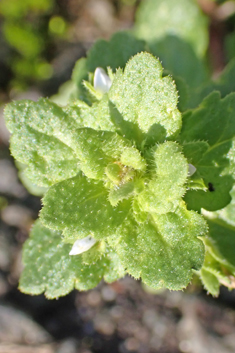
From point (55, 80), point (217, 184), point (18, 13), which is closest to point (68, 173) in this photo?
point (217, 184)

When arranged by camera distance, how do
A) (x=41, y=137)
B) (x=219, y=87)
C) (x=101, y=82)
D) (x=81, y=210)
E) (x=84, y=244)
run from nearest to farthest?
(x=81, y=210)
(x=84, y=244)
(x=41, y=137)
(x=101, y=82)
(x=219, y=87)

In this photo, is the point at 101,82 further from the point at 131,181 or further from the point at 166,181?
the point at 166,181

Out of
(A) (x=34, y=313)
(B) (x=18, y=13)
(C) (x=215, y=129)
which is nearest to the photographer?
(C) (x=215, y=129)

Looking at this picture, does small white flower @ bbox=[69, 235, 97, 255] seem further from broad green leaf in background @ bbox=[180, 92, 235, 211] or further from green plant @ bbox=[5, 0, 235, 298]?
broad green leaf in background @ bbox=[180, 92, 235, 211]

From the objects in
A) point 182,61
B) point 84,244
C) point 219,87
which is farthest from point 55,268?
point 182,61

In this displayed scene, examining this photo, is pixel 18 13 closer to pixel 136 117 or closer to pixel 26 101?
pixel 26 101
